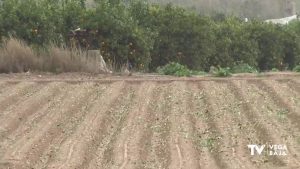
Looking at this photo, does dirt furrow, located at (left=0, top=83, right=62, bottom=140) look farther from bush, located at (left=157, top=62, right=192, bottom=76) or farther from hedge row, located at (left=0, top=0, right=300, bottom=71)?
hedge row, located at (left=0, top=0, right=300, bottom=71)

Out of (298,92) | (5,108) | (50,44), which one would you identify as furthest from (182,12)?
(5,108)

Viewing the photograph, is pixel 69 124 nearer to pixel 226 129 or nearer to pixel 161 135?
pixel 161 135

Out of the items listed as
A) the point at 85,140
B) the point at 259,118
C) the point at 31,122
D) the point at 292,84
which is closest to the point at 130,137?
the point at 85,140

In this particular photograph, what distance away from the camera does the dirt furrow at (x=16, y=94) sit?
9742 millimetres

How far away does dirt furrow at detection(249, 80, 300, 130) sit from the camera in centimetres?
867

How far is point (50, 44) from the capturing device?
13906 mm

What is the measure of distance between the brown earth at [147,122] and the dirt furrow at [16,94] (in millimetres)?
17

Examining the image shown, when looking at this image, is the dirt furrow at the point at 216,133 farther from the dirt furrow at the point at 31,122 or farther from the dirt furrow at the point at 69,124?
the dirt furrow at the point at 31,122

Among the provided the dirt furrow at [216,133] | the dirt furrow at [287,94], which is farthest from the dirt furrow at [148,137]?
the dirt furrow at [287,94]

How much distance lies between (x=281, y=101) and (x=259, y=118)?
125 cm

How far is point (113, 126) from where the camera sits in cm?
859

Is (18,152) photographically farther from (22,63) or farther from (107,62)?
(107,62)

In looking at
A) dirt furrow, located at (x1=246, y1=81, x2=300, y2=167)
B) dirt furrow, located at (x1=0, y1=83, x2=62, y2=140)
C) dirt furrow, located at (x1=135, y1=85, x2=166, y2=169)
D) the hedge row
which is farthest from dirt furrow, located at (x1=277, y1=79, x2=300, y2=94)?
the hedge row

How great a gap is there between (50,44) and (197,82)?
3.85m
